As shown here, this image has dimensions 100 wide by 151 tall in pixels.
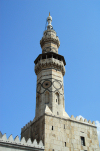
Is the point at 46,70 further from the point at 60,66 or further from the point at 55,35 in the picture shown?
the point at 55,35

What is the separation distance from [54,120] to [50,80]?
589cm

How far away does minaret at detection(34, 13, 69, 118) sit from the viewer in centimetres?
2384

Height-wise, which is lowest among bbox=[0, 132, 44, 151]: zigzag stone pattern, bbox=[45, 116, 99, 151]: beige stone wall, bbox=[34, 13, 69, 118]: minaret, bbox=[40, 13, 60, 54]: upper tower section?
bbox=[0, 132, 44, 151]: zigzag stone pattern

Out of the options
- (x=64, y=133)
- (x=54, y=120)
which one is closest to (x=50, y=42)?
(x=54, y=120)

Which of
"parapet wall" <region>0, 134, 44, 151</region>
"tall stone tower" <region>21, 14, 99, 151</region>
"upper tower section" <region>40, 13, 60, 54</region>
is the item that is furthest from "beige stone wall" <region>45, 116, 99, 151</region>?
"upper tower section" <region>40, 13, 60, 54</region>

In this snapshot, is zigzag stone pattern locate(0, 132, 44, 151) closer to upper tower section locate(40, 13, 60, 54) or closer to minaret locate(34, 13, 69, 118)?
minaret locate(34, 13, 69, 118)

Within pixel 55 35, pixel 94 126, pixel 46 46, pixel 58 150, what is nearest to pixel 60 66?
pixel 46 46

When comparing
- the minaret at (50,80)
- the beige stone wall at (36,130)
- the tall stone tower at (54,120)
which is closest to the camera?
the tall stone tower at (54,120)

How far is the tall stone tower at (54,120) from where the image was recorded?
20.8 m

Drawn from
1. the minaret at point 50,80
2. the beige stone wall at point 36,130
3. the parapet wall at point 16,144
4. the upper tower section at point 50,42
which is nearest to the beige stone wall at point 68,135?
the beige stone wall at point 36,130

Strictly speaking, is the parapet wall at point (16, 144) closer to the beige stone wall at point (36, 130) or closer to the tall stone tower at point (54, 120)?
the tall stone tower at point (54, 120)

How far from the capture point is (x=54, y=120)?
2175 cm

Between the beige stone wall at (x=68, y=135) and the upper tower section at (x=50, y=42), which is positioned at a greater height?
the upper tower section at (x=50, y=42)

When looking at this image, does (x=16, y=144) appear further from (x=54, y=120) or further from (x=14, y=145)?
(x=54, y=120)
